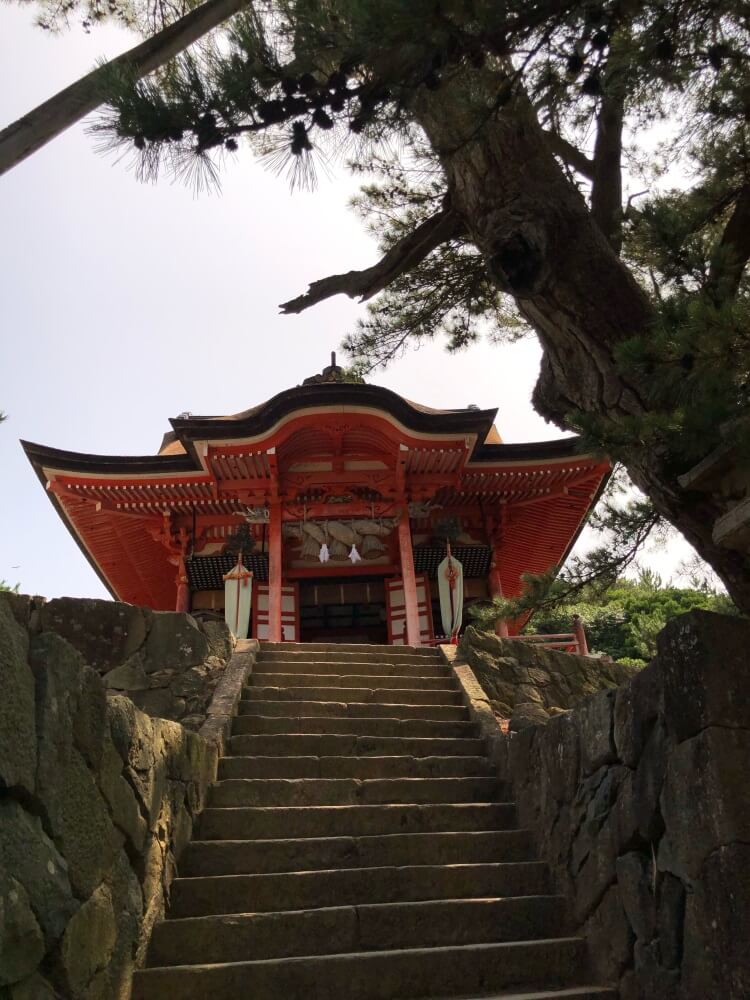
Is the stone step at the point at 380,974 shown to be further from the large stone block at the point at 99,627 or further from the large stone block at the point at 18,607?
the large stone block at the point at 99,627

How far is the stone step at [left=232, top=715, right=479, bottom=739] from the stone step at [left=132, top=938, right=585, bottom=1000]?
101 inches

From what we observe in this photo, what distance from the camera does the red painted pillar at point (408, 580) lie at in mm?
10683

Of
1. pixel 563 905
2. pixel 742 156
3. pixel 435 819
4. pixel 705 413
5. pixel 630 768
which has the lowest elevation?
pixel 563 905

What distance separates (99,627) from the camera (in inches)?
273

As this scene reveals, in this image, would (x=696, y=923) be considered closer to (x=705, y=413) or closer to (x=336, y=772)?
(x=705, y=413)

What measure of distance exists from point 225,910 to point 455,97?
443cm

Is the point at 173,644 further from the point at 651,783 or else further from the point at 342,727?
the point at 651,783

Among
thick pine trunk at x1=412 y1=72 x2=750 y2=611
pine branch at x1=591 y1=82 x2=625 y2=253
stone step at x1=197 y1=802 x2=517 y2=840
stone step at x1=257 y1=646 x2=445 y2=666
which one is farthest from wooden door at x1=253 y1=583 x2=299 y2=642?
pine branch at x1=591 y1=82 x2=625 y2=253

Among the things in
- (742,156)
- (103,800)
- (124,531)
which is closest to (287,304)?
(742,156)

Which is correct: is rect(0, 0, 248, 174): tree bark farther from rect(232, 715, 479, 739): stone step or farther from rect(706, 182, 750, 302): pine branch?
rect(232, 715, 479, 739): stone step

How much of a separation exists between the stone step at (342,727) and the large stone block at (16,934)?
3.92 metres

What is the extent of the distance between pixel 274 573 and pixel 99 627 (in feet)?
15.2

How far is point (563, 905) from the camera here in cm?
421

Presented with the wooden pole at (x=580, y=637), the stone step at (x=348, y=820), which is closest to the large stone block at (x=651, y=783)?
the stone step at (x=348, y=820)
